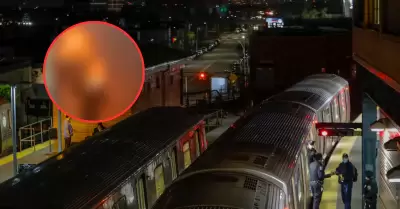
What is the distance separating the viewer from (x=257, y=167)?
7.97 metres

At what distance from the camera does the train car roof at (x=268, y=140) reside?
27.7 ft

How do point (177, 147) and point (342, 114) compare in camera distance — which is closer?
point (177, 147)

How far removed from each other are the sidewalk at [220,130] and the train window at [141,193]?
14.2 meters

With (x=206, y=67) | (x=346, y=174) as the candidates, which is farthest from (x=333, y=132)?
(x=206, y=67)

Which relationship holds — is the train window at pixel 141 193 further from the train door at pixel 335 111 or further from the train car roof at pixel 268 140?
the train door at pixel 335 111

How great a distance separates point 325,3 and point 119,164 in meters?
66.3

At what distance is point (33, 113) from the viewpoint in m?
24.1

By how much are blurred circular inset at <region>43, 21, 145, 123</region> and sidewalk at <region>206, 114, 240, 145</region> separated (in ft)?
49.3

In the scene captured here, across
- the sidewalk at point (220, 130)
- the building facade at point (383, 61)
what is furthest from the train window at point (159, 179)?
the sidewalk at point (220, 130)

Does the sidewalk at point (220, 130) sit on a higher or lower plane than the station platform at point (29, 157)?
lower

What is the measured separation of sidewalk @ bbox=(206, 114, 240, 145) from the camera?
25.9 metres

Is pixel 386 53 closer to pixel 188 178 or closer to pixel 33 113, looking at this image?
pixel 188 178

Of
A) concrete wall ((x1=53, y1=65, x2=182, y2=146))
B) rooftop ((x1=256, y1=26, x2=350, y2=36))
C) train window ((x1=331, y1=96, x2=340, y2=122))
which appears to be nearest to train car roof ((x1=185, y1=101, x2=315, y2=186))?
train window ((x1=331, y1=96, x2=340, y2=122))

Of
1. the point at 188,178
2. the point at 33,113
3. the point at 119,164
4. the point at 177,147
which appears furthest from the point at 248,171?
the point at 33,113
